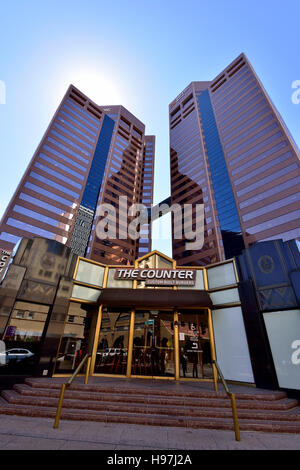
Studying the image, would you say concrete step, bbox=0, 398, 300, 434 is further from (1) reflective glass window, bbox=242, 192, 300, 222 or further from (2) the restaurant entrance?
(1) reflective glass window, bbox=242, 192, 300, 222

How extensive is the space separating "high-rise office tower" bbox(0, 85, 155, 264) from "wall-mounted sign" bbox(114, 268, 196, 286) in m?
38.5

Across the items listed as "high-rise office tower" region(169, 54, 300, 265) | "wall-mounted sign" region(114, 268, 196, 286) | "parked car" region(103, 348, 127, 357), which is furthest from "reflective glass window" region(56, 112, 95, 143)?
"parked car" region(103, 348, 127, 357)

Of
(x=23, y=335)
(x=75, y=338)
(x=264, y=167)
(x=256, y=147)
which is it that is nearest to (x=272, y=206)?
(x=264, y=167)

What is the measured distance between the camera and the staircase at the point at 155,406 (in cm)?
537

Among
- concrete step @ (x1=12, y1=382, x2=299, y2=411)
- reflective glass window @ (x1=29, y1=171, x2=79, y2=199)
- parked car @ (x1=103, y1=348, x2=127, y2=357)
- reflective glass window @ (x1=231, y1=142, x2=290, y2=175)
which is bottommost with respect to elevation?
concrete step @ (x1=12, y1=382, x2=299, y2=411)

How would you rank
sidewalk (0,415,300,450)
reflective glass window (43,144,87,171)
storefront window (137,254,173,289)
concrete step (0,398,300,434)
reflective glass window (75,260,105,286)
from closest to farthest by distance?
sidewalk (0,415,300,450) → concrete step (0,398,300,434) → reflective glass window (75,260,105,286) → storefront window (137,254,173,289) → reflective glass window (43,144,87,171)

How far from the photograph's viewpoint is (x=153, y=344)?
411 inches

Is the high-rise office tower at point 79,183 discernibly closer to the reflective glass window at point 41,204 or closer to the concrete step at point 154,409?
the reflective glass window at point 41,204

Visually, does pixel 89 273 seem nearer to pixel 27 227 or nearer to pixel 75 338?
pixel 75 338

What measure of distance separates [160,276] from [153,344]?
3524 mm

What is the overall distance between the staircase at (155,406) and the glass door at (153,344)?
126 inches

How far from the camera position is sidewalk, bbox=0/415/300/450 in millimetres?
→ 4008

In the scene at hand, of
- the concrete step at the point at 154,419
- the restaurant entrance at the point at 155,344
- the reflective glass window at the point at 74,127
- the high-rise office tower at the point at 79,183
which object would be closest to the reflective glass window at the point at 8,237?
the high-rise office tower at the point at 79,183

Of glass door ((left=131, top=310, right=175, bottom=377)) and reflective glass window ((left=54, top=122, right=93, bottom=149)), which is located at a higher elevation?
reflective glass window ((left=54, top=122, right=93, bottom=149))
